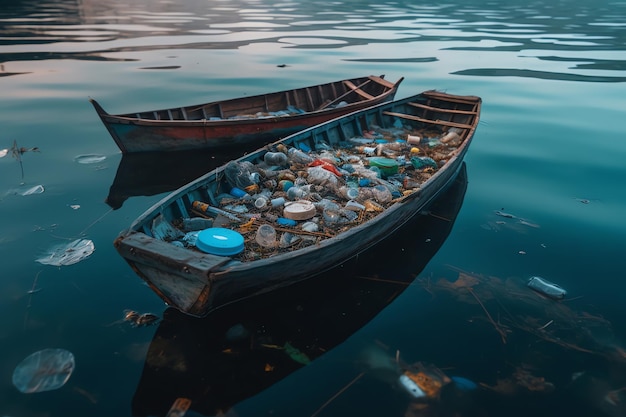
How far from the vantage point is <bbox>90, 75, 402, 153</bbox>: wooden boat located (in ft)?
29.2

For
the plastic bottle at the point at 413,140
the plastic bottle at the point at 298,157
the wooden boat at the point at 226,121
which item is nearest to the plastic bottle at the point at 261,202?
the plastic bottle at the point at 298,157

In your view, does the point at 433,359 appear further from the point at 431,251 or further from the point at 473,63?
the point at 473,63

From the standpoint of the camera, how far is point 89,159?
9336 mm

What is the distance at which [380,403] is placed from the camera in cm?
391

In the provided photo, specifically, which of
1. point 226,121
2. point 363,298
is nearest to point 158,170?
point 226,121

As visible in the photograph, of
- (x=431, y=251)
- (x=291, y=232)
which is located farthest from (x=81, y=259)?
(x=431, y=251)

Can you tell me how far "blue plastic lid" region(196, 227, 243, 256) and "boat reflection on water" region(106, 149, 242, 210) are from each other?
11.2 ft

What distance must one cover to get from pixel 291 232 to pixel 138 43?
24057 mm

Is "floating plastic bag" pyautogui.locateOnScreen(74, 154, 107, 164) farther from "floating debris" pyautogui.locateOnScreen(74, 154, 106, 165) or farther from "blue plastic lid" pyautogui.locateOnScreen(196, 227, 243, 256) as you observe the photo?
"blue plastic lid" pyautogui.locateOnScreen(196, 227, 243, 256)

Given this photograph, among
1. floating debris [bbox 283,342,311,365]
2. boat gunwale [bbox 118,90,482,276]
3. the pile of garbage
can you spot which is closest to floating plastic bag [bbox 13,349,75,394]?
boat gunwale [bbox 118,90,482,276]

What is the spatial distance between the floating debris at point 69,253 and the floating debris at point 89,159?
3.61 metres

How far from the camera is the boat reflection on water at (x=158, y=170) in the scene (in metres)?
8.09

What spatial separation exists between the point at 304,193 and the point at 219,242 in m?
2.05

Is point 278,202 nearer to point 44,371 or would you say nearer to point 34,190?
point 44,371
